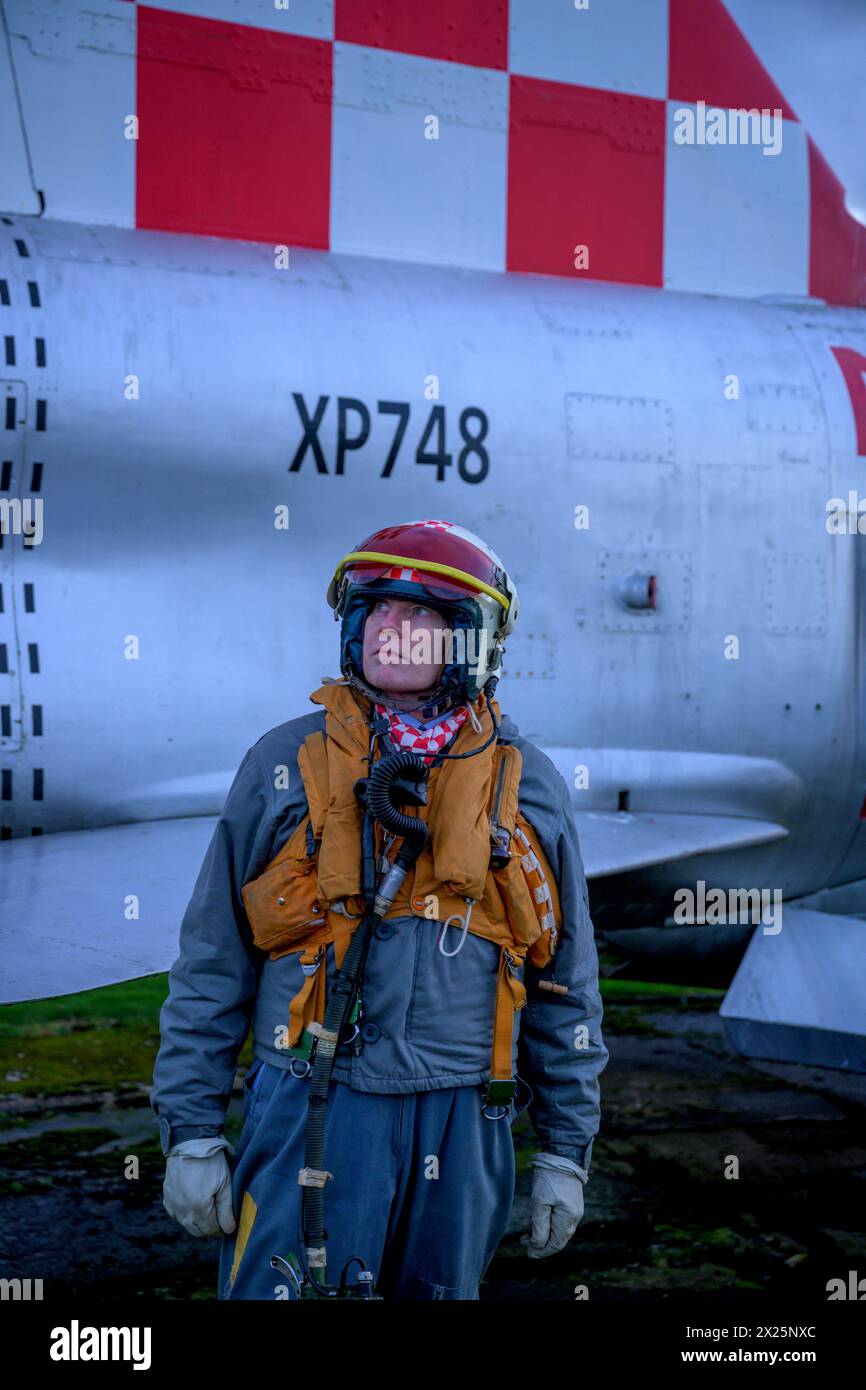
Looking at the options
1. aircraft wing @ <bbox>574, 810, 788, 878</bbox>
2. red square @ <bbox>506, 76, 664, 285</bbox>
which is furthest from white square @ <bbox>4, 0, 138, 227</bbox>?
aircraft wing @ <bbox>574, 810, 788, 878</bbox>

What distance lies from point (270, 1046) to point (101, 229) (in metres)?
Result: 2.87

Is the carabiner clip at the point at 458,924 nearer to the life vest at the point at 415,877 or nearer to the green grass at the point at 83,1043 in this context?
the life vest at the point at 415,877

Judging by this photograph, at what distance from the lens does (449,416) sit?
3.98 meters

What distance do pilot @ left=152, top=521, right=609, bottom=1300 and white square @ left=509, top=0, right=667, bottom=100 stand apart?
3.07 metres

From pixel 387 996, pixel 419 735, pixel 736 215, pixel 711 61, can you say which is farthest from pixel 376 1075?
pixel 711 61

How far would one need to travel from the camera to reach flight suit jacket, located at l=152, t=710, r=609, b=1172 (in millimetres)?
1974

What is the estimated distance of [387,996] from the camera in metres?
1.96

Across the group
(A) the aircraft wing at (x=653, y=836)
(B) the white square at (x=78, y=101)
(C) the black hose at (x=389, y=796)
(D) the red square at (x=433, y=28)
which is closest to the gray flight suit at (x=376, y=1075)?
(C) the black hose at (x=389, y=796)

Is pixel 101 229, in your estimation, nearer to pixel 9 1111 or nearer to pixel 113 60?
pixel 113 60

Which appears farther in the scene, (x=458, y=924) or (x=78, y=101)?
(x=78, y=101)

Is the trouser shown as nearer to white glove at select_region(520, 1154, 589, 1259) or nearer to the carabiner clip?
white glove at select_region(520, 1154, 589, 1259)

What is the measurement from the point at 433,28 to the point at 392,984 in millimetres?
3563

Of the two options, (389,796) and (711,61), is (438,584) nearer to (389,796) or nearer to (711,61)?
(389,796)
